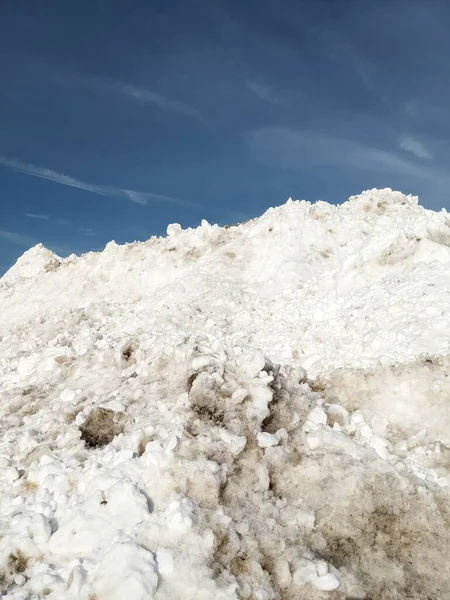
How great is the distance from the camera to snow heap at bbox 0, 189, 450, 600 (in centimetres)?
560

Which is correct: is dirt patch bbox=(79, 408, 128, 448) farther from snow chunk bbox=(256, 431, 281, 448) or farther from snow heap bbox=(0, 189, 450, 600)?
snow chunk bbox=(256, 431, 281, 448)

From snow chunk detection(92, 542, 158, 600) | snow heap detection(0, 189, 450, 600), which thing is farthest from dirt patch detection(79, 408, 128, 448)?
snow chunk detection(92, 542, 158, 600)

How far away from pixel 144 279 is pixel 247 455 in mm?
19326

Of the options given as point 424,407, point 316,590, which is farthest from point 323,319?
point 316,590

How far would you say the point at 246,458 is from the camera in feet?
23.8

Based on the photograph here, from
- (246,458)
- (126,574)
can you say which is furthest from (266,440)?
(126,574)

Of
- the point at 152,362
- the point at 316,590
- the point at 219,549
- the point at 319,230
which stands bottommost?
the point at 316,590

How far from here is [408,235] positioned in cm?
1623

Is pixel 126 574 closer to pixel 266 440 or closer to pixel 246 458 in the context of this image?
pixel 246 458

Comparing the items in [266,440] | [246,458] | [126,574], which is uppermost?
[266,440]

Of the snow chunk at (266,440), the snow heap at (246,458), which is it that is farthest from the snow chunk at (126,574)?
the snow chunk at (266,440)

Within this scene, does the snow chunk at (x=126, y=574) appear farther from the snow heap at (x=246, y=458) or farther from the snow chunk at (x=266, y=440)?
the snow chunk at (x=266, y=440)

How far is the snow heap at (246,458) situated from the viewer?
5.60 m

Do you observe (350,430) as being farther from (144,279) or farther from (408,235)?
(144,279)
